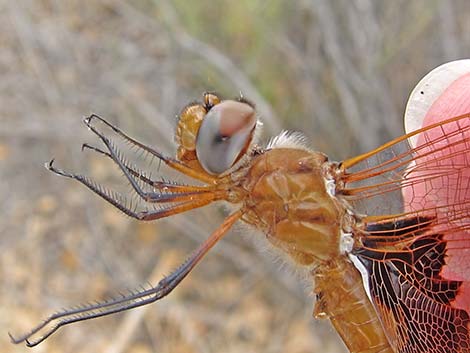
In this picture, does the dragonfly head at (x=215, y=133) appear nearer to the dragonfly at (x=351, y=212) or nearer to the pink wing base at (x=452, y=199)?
the dragonfly at (x=351, y=212)

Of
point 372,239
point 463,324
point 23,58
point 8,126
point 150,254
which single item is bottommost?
point 463,324

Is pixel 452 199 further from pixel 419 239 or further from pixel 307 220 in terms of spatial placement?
pixel 307 220

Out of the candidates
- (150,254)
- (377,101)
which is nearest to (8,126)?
(150,254)

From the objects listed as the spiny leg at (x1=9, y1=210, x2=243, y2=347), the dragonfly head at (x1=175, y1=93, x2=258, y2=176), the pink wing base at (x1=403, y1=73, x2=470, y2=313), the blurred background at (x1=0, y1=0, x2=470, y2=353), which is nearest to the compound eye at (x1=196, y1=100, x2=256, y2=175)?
the dragonfly head at (x1=175, y1=93, x2=258, y2=176)

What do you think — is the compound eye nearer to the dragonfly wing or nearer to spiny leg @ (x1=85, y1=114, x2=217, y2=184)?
spiny leg @ (x1=85, y1=114, x2=217, y2=184)

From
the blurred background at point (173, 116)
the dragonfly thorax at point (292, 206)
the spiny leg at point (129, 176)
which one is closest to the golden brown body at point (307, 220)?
the dragonfly thorax at point (292, 206)

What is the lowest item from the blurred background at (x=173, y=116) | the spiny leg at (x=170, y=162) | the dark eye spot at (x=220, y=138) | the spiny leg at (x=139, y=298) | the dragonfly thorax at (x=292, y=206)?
the spiny leg at (x=139, y=298)

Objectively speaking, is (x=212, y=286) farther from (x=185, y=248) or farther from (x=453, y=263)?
(x=453, y=263)
